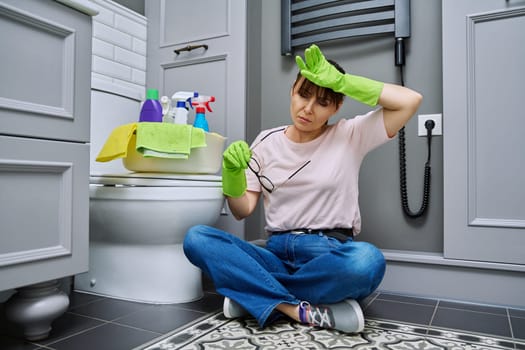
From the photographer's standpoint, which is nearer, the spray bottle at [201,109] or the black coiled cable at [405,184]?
the black coiled cable at [405,184]

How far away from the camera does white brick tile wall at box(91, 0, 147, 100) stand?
178 cm

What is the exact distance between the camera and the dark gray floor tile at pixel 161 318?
1117 mm

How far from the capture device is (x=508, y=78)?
1.32m

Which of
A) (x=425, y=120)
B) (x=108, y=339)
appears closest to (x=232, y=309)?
(x=108, y=339)

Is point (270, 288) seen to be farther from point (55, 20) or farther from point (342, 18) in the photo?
point (342, 18)

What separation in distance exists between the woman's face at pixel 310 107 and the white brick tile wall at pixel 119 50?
903mm

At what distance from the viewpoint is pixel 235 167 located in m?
1.20

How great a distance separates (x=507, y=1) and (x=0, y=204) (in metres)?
1.53

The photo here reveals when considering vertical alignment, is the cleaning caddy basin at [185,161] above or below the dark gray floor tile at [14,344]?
above

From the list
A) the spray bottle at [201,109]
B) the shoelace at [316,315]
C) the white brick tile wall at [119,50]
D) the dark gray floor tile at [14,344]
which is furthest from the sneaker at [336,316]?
the white brick tile wall at [119,50]

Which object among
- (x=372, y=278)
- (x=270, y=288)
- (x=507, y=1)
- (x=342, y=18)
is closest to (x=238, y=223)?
(x=270, y=288)

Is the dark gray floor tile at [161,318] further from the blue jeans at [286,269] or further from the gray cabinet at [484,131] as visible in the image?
the gray cabinet at [484,131]

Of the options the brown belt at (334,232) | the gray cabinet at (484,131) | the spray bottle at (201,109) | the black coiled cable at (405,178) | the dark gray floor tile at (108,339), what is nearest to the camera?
the dark gray floor tile at (108,339)

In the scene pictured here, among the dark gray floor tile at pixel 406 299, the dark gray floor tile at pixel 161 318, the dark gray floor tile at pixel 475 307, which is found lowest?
the dark gray floor tile at pixel 406 299
